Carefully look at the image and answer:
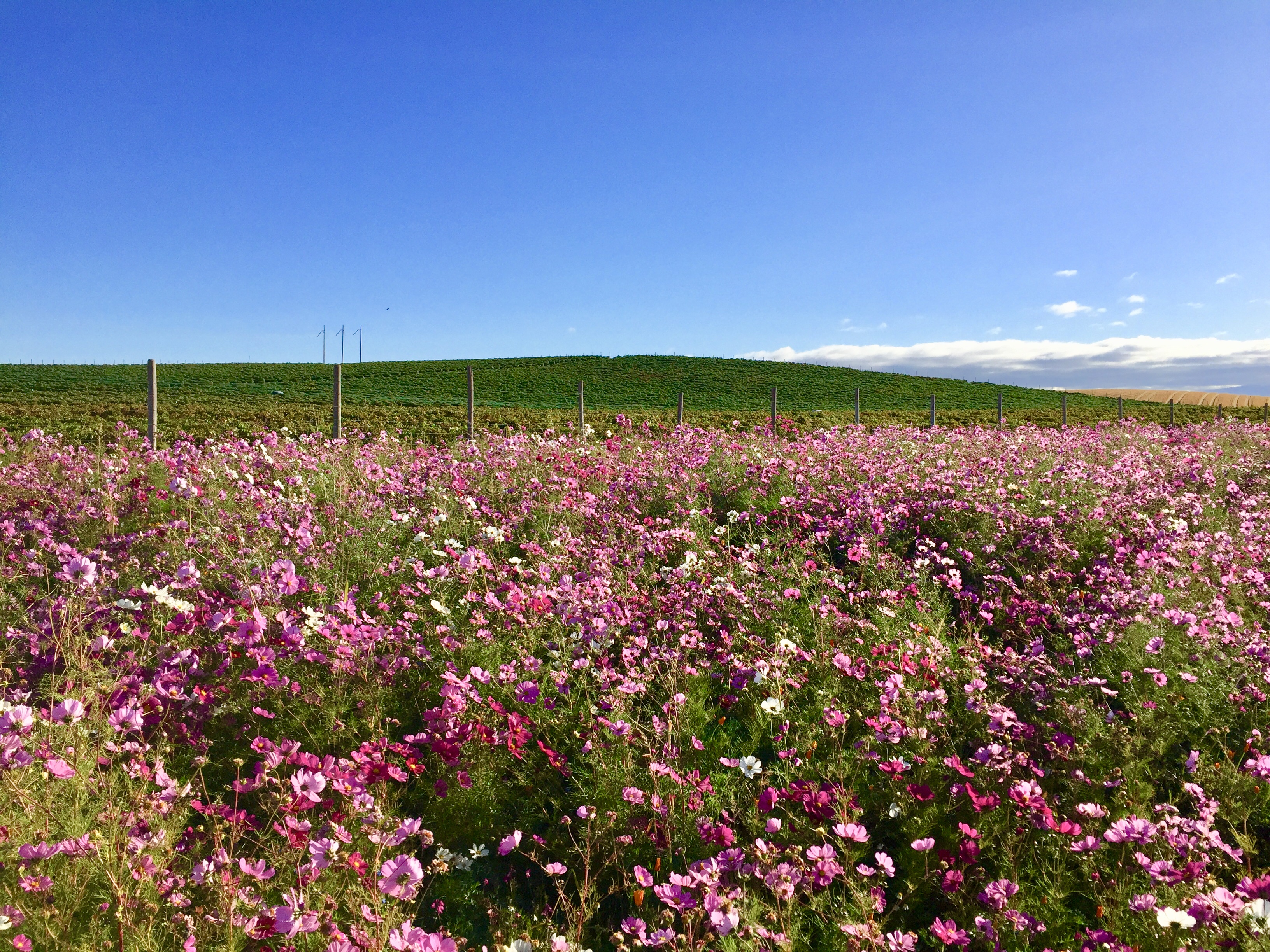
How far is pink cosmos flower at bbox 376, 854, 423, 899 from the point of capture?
2.18 metres

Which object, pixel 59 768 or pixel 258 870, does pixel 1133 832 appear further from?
pixel 59 768

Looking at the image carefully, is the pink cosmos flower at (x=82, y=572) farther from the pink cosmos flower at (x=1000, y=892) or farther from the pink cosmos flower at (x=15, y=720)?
the pink cosmos flower at (x=1000, y=892)

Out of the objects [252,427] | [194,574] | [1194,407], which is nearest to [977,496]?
[194,574]

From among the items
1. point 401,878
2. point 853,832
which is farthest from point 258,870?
point 853,832

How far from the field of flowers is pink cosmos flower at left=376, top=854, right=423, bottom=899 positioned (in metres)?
0.08

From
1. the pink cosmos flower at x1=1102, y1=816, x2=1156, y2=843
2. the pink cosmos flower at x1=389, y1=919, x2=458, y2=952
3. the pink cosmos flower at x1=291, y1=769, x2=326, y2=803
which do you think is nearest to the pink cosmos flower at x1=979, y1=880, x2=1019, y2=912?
the pink cosmos flower at x1=1102, y1=816, x2=1156, y2=843

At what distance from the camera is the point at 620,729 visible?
121 inches

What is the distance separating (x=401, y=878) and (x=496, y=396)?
42.3m

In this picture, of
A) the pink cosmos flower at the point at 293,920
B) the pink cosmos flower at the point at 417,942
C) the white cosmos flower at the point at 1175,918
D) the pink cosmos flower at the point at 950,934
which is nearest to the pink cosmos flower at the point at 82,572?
the pink cosmos flower at the point at 293,920

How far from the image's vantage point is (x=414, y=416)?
21.7 metres

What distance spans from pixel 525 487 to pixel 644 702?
3493mm

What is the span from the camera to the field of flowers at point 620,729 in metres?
2.35

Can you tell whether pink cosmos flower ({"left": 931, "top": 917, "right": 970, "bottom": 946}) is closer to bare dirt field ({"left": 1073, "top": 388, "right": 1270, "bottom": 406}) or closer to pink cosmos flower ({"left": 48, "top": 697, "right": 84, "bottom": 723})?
pink cosmos flower ({"left": 48, "top": 697, "right": 84, "bottom": 723})

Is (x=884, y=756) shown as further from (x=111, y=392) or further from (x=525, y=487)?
(x=111, y=392)
